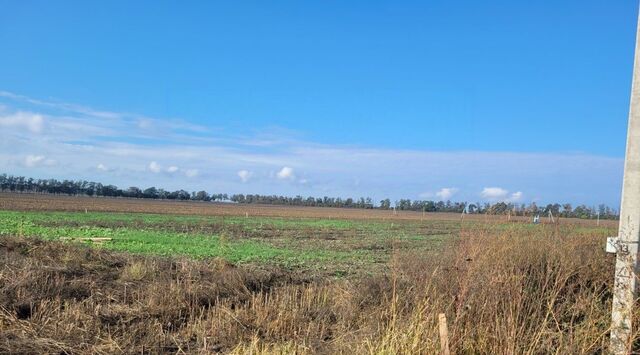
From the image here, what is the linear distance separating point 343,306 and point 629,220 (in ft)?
16.6

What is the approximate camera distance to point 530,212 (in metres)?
10.6

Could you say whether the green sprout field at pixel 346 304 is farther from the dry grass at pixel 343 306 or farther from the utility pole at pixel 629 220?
the utility pole at pixel 629 220

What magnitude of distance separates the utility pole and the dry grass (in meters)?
0.52

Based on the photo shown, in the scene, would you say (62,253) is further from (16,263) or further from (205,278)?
(205,278)

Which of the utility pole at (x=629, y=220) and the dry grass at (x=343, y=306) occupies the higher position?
the utility pole at (x=629, y=220)

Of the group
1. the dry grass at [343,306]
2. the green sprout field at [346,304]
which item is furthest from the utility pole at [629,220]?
the dry grass at [343,306]

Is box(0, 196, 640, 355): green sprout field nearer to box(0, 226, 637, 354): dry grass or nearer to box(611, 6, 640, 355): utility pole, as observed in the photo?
box(0, 226, 637, 354): dry grass

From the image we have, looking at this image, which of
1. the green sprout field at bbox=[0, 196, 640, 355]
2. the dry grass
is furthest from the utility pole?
the dry grass

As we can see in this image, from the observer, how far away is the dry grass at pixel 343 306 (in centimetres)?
606

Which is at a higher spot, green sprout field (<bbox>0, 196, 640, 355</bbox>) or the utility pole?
the utility pole

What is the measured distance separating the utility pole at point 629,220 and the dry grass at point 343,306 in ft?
1.71

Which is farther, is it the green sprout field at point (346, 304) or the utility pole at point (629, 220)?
the green sprout field at point (346, 304)

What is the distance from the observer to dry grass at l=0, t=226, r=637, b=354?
606cm

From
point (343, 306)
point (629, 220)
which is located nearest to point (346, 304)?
point (343, 306)
